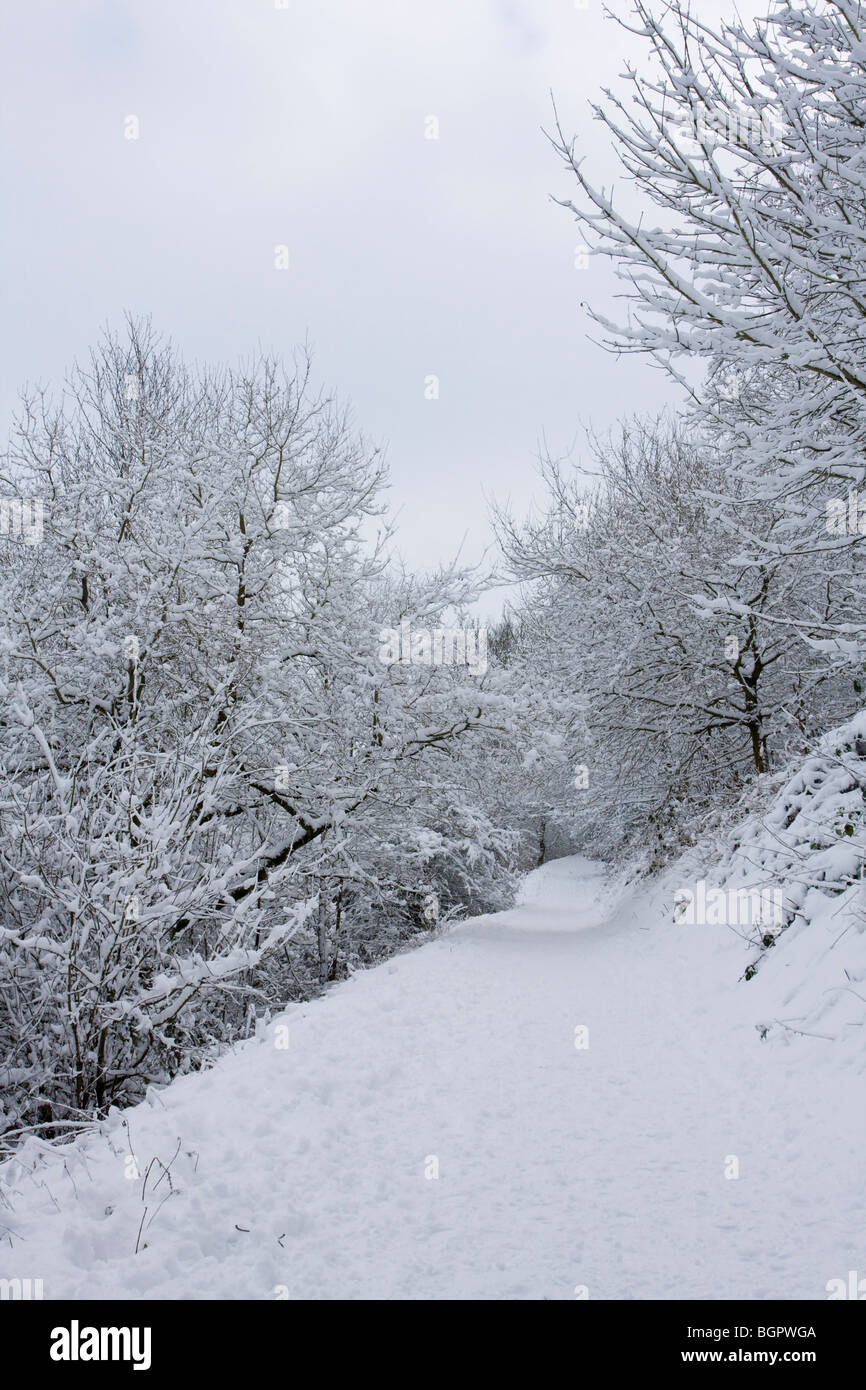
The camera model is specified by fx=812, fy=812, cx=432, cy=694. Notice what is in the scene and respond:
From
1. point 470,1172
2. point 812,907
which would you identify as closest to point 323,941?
point 812,907

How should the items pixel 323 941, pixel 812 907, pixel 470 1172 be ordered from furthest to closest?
pixel 323 941 → pixel 812 907 → pixel 470 1172

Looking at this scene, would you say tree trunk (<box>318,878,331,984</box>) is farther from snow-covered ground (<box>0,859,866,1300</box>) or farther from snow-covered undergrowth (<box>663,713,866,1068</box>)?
snow-covered ground (<box>0,859,866,1300</box>)

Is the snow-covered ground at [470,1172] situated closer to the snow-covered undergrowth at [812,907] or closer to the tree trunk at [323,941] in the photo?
the snow-covered undergrowth at [812,907]

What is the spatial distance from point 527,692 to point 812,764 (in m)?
5.53

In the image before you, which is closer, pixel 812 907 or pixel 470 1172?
pixel 470 1172

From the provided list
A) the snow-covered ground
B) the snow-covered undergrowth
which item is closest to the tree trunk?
the snow-covered undergrowth

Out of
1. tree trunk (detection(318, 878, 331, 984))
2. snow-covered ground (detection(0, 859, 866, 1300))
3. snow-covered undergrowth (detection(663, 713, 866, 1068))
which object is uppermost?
snow-covered undergrowth (detection(663, 713, 866, 1068))

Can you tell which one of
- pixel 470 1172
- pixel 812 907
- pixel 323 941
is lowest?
pixel 323 941

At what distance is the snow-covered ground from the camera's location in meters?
2.91

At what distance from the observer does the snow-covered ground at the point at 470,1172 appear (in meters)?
2.91

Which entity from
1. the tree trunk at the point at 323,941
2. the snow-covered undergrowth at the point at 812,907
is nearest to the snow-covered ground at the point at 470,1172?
the snow-covered undergrowth at the point at 812,907

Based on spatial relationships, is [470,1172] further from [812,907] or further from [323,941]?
[323,941]

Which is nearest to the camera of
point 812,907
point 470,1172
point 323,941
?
point 470,1172

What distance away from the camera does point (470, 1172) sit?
389 centimetres
